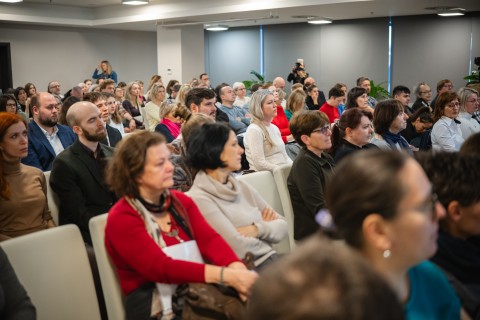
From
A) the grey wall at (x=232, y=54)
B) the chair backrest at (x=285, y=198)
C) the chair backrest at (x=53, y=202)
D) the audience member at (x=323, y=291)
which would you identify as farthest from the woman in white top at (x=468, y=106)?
the grey wall at (x=232, y=54)

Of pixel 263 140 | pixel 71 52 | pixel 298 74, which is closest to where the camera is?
pixel 263 140

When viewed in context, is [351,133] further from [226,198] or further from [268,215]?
[226,198]

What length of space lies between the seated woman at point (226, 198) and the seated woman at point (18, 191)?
3.10 ft

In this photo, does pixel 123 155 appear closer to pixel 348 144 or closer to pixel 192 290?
pixel 192 290

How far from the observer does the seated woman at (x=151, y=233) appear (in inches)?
77.1

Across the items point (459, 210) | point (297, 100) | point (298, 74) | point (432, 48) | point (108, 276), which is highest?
point (432, 48)

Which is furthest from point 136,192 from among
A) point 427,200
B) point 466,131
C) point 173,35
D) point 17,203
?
point 173,35

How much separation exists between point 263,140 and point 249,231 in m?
2.27

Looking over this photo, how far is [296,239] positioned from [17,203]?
1516 millimetres

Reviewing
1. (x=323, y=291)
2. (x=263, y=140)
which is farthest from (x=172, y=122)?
(x=323, y=291)

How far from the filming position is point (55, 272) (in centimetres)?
206

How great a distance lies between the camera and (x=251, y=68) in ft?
55.2

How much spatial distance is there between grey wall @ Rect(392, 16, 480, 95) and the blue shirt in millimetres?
12800

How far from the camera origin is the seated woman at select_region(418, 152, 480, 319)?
1.70 m
